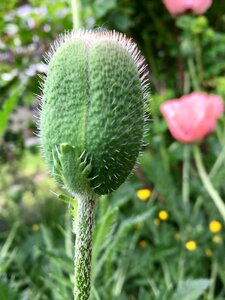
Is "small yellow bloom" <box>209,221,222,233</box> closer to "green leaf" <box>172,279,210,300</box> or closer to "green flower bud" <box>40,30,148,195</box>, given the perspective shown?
"green leaf" <box>172,279,210,300</box>

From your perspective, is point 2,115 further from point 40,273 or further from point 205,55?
point 205,55

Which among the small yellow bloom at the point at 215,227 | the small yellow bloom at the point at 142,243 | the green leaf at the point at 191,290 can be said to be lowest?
the small yellow bloom at the point at 215,227

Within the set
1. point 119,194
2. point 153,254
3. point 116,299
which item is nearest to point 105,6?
point 119,194

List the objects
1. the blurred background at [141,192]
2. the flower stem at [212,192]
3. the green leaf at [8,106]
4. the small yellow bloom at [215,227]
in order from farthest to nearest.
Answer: the small yellow bloom at [215,227]
the flower stem at [212,192]
the blurred background at [141,192]
the green leaf at [8,106]

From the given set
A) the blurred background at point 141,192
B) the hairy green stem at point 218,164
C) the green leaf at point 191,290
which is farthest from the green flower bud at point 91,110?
the hairy green stem at point 218,164

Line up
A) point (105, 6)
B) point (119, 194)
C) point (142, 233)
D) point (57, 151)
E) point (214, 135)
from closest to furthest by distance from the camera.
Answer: point (57, 151) < point (119, 194) < point (142, 233) < point (105, 6) < point (214, 135)

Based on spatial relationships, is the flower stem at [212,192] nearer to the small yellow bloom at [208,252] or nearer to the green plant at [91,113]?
the small yellow bloom at [208,252]

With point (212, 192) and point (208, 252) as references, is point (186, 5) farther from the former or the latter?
point (208, 252)

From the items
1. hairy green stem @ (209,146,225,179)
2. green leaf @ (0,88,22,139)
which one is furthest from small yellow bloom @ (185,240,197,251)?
green leaf @ (0,88,22,139)
